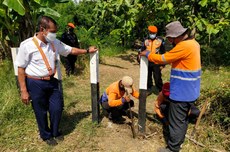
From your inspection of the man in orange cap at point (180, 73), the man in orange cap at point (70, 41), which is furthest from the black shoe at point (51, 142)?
the man in orange cap at point (70, 41)

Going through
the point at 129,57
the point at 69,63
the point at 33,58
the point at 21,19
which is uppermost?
the point at 21,19

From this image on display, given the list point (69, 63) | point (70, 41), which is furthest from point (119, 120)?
point (70, 41)

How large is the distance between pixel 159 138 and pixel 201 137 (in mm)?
743

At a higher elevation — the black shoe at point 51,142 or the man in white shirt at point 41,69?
the man in white shirt at point 41,69

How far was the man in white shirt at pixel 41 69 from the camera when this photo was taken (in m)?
2.43

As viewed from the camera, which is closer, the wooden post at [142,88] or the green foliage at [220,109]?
the wooden post at [142,88]

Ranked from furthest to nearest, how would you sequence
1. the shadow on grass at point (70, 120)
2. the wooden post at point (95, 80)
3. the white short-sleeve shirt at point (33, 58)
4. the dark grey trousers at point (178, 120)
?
the shadow on grass at point (70, 120) → the wooden post at point (95, 80) → the dark grey trousers at point (178, 120) → the white short-sleeve shirt at point (33, 58)

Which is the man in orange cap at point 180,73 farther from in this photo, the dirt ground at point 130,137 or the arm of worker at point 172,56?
the dirt ground at point 130,137

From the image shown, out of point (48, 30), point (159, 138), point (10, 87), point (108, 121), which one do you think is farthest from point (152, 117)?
point (10, 87)

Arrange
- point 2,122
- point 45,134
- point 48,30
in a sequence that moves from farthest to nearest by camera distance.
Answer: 1. point 2,122
2. point 45,134
3. point 48,30

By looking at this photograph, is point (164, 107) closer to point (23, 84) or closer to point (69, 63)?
point (23, 84)

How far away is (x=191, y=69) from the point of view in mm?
2469

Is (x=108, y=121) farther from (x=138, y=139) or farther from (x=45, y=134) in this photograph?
(x=45, y=134)

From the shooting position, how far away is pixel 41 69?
2.49 meters
